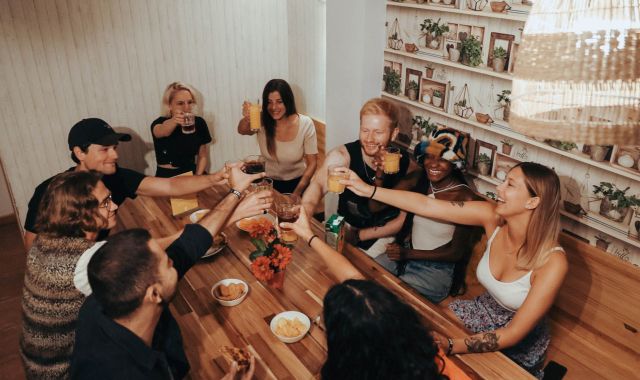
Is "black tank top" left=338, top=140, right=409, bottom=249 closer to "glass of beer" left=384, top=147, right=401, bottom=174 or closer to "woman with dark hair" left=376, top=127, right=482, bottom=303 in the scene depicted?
"woman with dark hair" left=376, top=127, right=482, bottom=303

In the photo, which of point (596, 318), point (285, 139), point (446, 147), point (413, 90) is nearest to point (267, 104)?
point (285, 139)

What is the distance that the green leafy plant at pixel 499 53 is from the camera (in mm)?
2777

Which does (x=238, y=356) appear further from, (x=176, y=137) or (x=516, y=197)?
(x=176, y=137)

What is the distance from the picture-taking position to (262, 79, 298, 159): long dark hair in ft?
12.4

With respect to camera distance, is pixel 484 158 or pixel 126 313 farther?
pixel 484 158

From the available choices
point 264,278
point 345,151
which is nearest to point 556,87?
point 264,278

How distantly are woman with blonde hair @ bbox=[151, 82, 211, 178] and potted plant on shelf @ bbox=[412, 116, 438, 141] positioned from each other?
1814 mm

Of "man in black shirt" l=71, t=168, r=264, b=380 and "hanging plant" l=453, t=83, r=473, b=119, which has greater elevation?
"hanging plant" l=453, t=83, r=473, b=119

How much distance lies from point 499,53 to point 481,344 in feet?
6.00

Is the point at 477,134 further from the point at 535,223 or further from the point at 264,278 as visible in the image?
the point at 264,278

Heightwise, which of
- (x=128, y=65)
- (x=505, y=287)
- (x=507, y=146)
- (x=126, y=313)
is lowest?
(x=505, y=287)

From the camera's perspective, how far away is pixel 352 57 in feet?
12.1

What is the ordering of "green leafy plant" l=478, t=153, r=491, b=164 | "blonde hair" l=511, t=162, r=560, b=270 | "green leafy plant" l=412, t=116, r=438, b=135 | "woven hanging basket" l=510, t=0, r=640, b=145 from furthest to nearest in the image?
1. "green leafy plant" l=412, t=116, r=438, b=135
2. "green leafy plant" l=478, t=153, r=491, b=164
3. "blonde hair" l=511, t=162, r=560, b=270
4. "woven hanging basket" l=510, t=0, r=640, b=145

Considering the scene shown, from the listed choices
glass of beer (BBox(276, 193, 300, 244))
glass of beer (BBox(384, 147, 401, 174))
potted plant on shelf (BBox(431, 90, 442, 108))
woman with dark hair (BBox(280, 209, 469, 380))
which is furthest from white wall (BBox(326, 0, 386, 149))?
woman with dark hair (BBox(280, 209, 469, 380))
